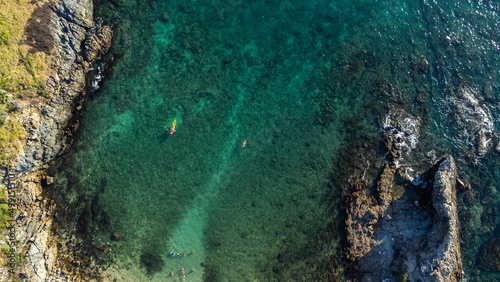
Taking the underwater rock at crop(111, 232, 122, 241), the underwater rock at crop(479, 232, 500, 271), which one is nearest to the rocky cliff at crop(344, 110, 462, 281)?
the underwater rock at crop(479, 232, 500, 271)

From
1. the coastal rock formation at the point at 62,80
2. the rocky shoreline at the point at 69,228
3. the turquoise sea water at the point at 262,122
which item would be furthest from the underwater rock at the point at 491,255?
the coastal rock formation at the point at 62,80

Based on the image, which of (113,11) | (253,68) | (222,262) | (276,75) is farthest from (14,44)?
(222,262)

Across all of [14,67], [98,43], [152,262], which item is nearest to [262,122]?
[152,262]

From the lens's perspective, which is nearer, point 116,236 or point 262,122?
point 116,236

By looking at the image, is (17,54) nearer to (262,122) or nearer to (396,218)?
(262,122)

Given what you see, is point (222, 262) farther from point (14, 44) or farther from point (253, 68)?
point (14, 44)
